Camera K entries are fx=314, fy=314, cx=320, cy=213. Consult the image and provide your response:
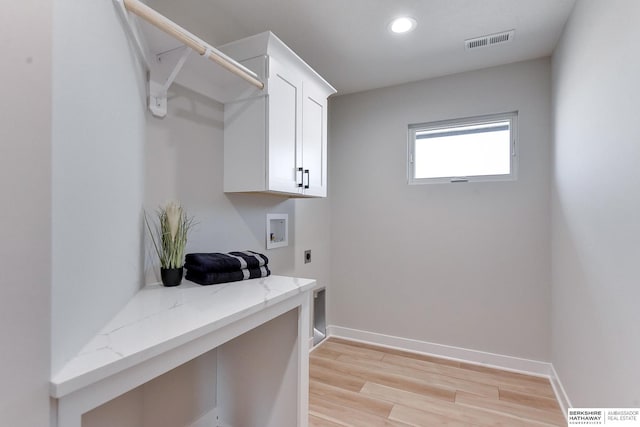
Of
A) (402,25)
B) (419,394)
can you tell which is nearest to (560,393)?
(419,394)

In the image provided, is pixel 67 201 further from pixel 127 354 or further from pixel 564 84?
pixel 564 84

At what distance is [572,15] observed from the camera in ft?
5.94

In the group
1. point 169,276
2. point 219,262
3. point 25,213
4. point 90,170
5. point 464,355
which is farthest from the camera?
point 464,355

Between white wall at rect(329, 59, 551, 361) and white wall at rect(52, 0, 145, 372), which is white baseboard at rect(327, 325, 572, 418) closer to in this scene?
white wall at rect(329, 59, 551, 361)

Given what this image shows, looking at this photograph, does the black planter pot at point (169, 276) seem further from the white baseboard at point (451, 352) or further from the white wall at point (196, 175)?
the white baseboard at point (451, 352)

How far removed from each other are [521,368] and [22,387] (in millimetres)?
2887

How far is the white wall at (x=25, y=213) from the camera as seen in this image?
51 cm

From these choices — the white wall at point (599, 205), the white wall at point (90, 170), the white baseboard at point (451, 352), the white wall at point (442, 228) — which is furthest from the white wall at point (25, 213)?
the white baseboard at point (451, 352)

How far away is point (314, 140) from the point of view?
6.89 ft

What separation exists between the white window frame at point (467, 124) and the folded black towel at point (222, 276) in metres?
1.76

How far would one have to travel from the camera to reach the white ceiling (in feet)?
5.73

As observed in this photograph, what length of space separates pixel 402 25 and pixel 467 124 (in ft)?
3.55

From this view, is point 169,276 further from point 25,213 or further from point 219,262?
Answer: point 25,213

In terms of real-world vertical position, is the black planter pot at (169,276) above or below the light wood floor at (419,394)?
above
